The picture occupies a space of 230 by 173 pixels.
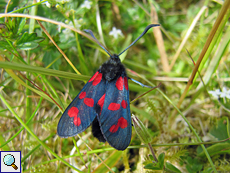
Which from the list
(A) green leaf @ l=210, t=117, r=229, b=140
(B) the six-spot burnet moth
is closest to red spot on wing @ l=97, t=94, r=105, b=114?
(B) the six-spot burnet moth

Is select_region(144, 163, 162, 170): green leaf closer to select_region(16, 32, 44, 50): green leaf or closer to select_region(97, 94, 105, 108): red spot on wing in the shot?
select_region(97, 94, 105, 108): red spot on wing

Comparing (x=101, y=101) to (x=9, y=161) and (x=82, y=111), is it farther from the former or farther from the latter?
(x=9, y=161)

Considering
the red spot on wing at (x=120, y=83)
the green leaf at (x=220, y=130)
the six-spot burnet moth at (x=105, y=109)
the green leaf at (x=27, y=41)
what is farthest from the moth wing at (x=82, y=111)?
the green leaf at (x=220, y=130)

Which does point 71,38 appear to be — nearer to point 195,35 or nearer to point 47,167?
point 47,167

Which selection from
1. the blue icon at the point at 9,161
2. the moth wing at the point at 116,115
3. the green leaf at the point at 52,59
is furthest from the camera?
the green leaf at the point at 52,59

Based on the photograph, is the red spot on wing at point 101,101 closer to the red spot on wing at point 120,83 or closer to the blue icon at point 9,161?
the red spot on wing at point 120,83
